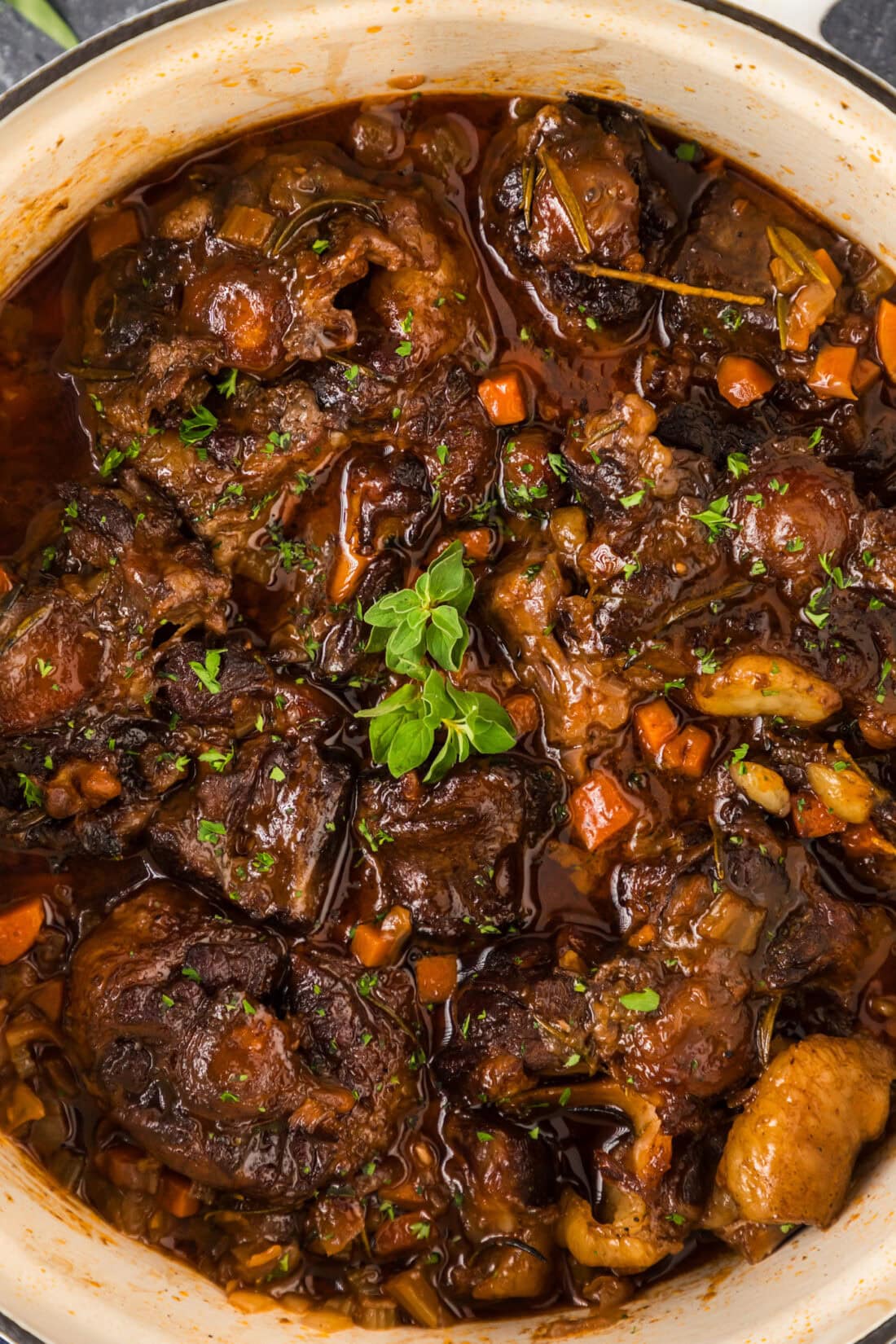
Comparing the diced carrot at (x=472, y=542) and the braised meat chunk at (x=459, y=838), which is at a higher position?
the diced carrot at (x=472, y=542)

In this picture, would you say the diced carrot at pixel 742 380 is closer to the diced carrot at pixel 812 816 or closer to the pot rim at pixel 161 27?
the pot rim at pixel 161 27

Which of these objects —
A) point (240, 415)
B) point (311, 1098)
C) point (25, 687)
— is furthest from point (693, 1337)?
point (240, 415)

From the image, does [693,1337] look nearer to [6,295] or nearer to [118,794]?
[118,794]

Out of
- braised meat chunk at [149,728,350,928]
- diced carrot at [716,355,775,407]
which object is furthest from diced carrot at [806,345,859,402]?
braised meat chunk at [149,728,350,928]

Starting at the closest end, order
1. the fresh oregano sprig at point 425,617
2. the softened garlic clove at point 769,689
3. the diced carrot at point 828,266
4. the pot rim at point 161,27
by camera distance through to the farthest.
A: 1. the pot rim at point 161,27
2. the fresh oregano sprig at point 425,617
3. the softened garlic clove at point 769,689
4. the diced carrot at point 828,266

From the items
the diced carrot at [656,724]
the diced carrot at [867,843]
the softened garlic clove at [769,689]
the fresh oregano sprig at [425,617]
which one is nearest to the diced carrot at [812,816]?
the diced carrot at [867,843]

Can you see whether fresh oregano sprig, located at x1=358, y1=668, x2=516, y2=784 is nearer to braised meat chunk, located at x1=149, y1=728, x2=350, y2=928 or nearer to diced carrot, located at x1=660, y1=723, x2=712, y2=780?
braised meat chunk, located at x1=149, y1=728, x2=350, y2=928
